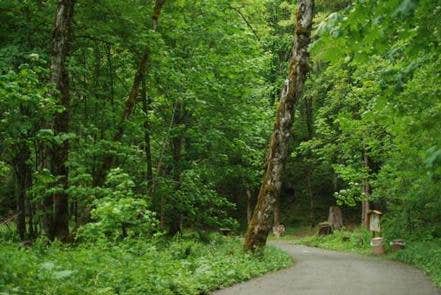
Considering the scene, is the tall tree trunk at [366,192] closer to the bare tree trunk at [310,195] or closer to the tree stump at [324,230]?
the tree stump at [324,230]

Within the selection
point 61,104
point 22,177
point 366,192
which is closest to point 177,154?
point 22,177

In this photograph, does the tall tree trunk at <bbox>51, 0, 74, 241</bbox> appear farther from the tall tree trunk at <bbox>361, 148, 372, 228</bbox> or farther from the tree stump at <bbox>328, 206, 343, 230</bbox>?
the tree stump at <bbox>328, 206, 343, 230</bbox>

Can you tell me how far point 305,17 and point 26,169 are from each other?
28.3ft

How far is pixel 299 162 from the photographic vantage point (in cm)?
4188

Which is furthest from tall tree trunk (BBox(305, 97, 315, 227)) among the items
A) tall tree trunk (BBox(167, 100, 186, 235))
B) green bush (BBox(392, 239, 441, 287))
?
green bush (BBox(392, 239, 441, 287))

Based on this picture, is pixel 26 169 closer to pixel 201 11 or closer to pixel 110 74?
pixel 110 74

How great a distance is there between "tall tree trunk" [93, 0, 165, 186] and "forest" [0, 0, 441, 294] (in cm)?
4

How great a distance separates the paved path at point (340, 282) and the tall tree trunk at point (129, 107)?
18.1ft

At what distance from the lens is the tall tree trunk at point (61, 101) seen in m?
12.0

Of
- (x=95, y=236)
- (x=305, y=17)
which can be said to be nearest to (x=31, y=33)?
(x=95, y=236)

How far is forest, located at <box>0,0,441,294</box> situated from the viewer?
7242 millimetres

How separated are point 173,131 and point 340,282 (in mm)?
9494

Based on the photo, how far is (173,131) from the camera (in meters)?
18.9

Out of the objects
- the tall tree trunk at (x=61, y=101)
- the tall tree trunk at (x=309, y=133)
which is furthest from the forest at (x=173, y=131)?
the tall tree trunk at (x=309, y=133)
